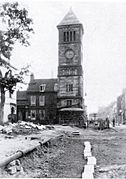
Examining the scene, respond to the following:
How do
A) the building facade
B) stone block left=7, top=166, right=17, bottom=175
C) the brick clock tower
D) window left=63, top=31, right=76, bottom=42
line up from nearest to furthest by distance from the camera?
stone block left=7, top=166, right=17, bottom=175
the building facade
the brick clock tower
window left=63, top=31, right=76, bottom=42

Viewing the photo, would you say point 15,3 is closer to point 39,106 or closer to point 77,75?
point 77,75

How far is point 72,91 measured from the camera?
4841 centimetres

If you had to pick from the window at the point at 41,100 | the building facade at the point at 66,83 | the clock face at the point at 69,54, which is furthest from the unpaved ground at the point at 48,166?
the window at the point at 41,100

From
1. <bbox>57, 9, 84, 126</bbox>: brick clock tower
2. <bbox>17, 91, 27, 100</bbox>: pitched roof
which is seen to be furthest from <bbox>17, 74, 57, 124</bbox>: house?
<bbox>57, 9, 84, 126</bbox>: brick clock tower

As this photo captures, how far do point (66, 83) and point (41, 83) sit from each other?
23.4 feet

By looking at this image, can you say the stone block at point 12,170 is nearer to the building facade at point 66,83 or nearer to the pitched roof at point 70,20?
the building facade at point 66,83

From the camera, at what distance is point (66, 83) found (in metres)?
48.7

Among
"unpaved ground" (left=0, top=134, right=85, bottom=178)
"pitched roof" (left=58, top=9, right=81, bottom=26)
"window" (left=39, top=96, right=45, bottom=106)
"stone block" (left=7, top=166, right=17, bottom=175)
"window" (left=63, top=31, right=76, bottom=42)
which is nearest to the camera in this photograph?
"stone block" (left=7, top=166, right=17, bottom=175)

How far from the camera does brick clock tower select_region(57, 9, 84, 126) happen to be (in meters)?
48.2

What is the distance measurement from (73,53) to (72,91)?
621 centimetres

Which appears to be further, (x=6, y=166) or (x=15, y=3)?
(x=15, y=3)

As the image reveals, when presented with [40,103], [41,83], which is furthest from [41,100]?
[41,83]

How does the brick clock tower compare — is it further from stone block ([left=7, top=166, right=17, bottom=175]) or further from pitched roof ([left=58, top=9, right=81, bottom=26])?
stone block ([left=7, top=166, right=17, bottom=175])

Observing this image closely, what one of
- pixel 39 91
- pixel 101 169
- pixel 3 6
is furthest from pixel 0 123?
pixel 39 91
